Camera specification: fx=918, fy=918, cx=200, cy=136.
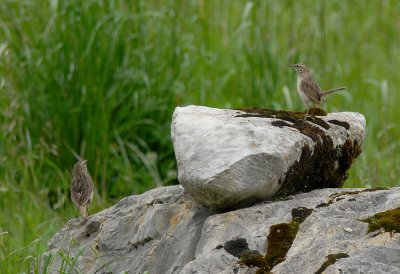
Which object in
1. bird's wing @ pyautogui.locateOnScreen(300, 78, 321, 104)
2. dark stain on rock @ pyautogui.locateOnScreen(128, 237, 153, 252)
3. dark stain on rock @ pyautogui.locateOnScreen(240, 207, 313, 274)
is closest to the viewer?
dark stain on rock @ pyautogui.locateOnScreen(240, 207, 313, 274)

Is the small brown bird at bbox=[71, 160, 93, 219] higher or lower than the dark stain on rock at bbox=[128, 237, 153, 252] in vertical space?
lower

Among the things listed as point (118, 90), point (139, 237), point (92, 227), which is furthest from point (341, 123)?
point (118, 90)

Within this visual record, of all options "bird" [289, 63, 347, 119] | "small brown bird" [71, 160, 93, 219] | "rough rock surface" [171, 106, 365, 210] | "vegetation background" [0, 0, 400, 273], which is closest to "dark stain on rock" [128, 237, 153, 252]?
"rough rock surface" [171, 106, 365, 210]

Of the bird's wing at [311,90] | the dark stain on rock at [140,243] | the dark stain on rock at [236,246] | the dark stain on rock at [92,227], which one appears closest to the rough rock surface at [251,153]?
the dark stain on rock at [236,246]

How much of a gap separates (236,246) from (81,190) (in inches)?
75.8

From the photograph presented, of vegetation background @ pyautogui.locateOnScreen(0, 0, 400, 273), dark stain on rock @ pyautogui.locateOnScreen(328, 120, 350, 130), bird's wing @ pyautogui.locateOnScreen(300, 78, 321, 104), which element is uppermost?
dark stain on rock @ pyautogui.locateOnScreen(328, 120, 350, 130)

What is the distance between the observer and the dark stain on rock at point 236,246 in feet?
13.5

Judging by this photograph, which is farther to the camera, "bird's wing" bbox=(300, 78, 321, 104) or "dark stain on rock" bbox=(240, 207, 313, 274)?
"bird's wing" bbox=(300, 78, 321, 104)

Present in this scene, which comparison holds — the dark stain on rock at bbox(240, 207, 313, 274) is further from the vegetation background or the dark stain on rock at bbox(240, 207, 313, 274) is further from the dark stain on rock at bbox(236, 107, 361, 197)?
the vegetation background

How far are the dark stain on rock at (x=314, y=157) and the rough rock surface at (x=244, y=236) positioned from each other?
10 cm

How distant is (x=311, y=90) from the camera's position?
620 cm

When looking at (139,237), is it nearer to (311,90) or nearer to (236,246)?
(236,246)

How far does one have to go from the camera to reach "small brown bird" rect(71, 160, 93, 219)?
5.72m

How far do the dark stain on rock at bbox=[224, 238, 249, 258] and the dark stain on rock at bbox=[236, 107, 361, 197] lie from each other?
0.46 meters
